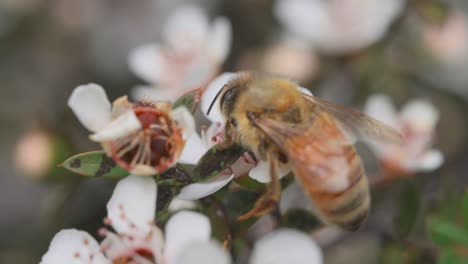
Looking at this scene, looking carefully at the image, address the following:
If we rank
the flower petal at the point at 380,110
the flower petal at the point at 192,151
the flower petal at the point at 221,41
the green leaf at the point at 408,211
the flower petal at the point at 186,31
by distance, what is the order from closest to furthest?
the flower petal at the point at 192,151
the green leaf at the point at 408,211
the flower petal at the point at 380,110
the flower petal at the point at 221,41
the flower petal at the point at 186,31

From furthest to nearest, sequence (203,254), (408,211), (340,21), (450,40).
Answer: (450,40)
(340,21)
(408,211)
(203,254)

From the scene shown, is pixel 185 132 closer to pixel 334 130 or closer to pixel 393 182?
pixel 334 130

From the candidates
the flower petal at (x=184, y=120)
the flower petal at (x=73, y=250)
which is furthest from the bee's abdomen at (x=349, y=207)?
the flower petal at (x=73, y=250)

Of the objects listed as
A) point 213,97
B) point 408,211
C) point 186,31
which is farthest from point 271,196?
point 186,31

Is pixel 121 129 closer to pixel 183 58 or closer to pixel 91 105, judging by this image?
pixel 91 105

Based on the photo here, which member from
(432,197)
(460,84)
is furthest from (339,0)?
Answer: (432,197)

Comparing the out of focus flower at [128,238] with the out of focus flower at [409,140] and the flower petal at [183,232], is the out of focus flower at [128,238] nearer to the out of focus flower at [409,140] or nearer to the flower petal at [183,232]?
the flower petal at [183,232]

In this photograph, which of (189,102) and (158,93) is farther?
(158,93)

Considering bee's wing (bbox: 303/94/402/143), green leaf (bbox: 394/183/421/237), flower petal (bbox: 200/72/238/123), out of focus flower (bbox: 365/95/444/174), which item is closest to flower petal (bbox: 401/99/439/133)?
out of focus flower (bbox: 365/95/444/174)
